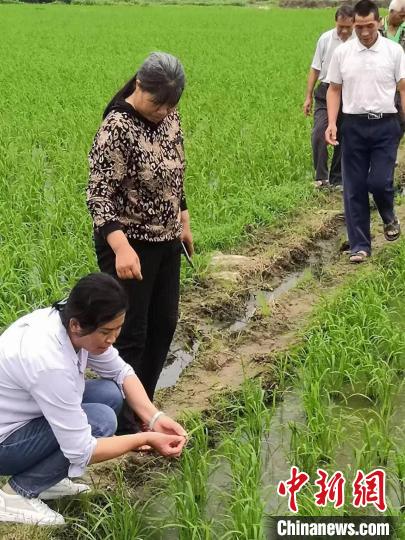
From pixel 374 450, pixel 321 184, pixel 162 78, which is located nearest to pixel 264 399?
pixel 374 450

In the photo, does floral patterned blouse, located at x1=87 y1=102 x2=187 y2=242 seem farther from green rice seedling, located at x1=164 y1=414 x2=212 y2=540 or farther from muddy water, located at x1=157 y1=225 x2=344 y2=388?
muddy water, located at x1=157 y1=225 x2=344 y2=388

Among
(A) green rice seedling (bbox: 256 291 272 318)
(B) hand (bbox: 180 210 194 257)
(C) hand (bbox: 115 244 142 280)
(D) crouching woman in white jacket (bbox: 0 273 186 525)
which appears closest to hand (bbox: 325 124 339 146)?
(A) green rice seedling (bbox: 256 291 272 318)

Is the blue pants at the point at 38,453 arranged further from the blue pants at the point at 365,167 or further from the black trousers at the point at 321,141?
the black trousers at the point at 321,141

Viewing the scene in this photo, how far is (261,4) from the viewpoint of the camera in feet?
152

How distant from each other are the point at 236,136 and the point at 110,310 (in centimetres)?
584

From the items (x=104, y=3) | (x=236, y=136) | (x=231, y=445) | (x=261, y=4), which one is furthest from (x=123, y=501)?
(x=261, y=4)

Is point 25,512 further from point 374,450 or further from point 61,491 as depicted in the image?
point 374,450

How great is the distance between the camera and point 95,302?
2363 millimetres

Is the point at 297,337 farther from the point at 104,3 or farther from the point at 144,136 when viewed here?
the point at 104,3

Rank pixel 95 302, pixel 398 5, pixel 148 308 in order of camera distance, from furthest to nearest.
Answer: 1. pixel 398 5
2. pixel 148 308
3. pixel 95 302

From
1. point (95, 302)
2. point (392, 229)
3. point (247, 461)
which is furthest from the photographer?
point (392, 229)

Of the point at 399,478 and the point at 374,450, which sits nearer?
the point at 399,478

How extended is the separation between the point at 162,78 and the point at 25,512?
1599mm

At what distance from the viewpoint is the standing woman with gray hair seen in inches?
108
